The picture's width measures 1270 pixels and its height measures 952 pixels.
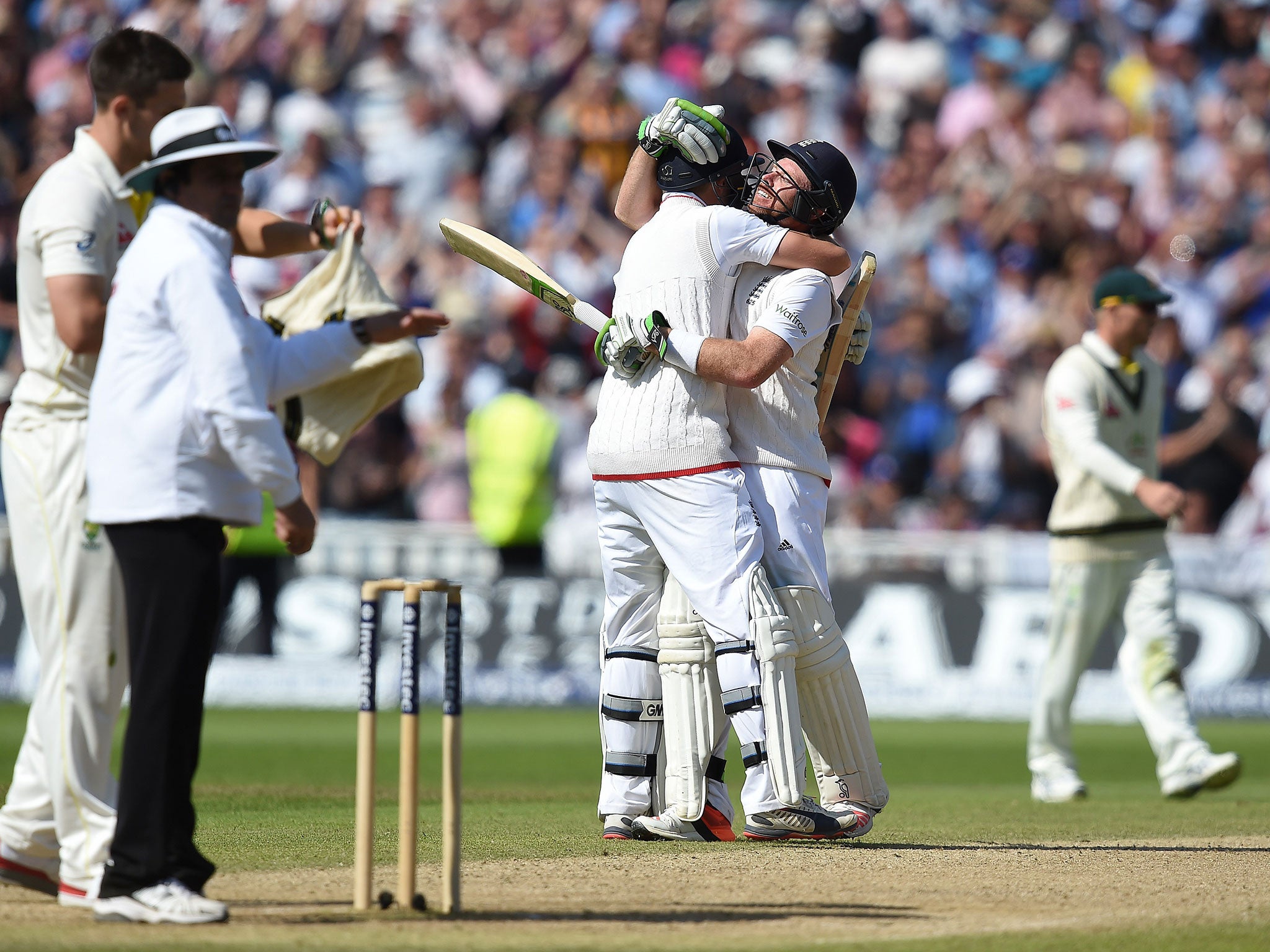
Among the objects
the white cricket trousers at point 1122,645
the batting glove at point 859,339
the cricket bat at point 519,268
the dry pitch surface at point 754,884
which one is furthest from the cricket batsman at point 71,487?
the white cricket trousers at point 1122,645

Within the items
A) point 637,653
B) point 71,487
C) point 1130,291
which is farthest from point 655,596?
point 1130,291

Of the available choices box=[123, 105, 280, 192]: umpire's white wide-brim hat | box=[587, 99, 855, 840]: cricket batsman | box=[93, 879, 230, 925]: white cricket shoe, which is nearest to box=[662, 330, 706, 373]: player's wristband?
box=[587, 99, 855, 840]: cricket batsman

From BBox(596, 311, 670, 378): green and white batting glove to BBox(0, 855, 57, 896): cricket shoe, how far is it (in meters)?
2.46

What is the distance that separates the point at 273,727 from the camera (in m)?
12.5

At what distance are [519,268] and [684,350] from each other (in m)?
0.90

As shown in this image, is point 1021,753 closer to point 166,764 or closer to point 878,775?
point 878,775

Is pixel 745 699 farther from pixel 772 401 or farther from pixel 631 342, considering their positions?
pixel 631 342

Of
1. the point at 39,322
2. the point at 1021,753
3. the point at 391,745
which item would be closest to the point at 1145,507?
the point at 1021,753

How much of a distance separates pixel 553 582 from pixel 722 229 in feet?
26.2

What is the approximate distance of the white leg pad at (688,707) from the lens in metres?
6.22

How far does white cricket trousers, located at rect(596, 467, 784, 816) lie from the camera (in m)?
6.09

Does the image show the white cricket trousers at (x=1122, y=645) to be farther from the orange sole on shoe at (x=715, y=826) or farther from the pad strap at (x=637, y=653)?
the pad strap at (x=637, y=653)

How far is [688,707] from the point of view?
623cm

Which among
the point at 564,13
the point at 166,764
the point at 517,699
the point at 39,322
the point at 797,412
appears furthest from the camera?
the point at 564,13
